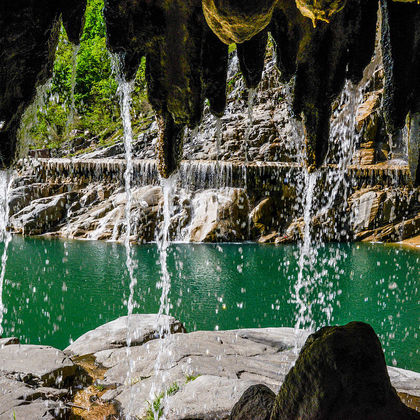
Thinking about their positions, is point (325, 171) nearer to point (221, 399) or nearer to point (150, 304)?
point (150, 304)

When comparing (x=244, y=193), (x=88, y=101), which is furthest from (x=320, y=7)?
(x=88, y=101)

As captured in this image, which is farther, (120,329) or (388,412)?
(120,329)

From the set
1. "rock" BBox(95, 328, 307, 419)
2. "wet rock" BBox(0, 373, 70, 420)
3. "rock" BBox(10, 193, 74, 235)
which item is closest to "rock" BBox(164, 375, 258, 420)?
"rock" BBox(95, 328, 307, 419)

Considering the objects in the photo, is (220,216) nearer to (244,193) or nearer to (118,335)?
(244,193)

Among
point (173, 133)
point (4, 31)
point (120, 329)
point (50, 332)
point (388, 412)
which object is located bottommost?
point (50, 332)

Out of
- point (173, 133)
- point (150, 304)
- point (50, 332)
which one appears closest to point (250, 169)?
point (150, 304)

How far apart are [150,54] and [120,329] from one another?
492cm

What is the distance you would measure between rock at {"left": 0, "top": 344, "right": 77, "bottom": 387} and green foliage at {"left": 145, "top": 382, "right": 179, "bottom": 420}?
133 centimetres

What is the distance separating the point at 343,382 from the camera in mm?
1615

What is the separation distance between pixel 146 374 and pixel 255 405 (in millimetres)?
2385

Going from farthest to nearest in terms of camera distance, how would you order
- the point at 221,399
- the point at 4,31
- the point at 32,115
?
the point at 221,399
the point at 32,115
the point at 4,31

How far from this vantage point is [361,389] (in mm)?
1603

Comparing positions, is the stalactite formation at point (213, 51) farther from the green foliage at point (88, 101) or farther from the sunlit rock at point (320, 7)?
the green foliage at point (88, 101)

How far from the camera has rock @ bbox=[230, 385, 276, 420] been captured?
2049 mm
